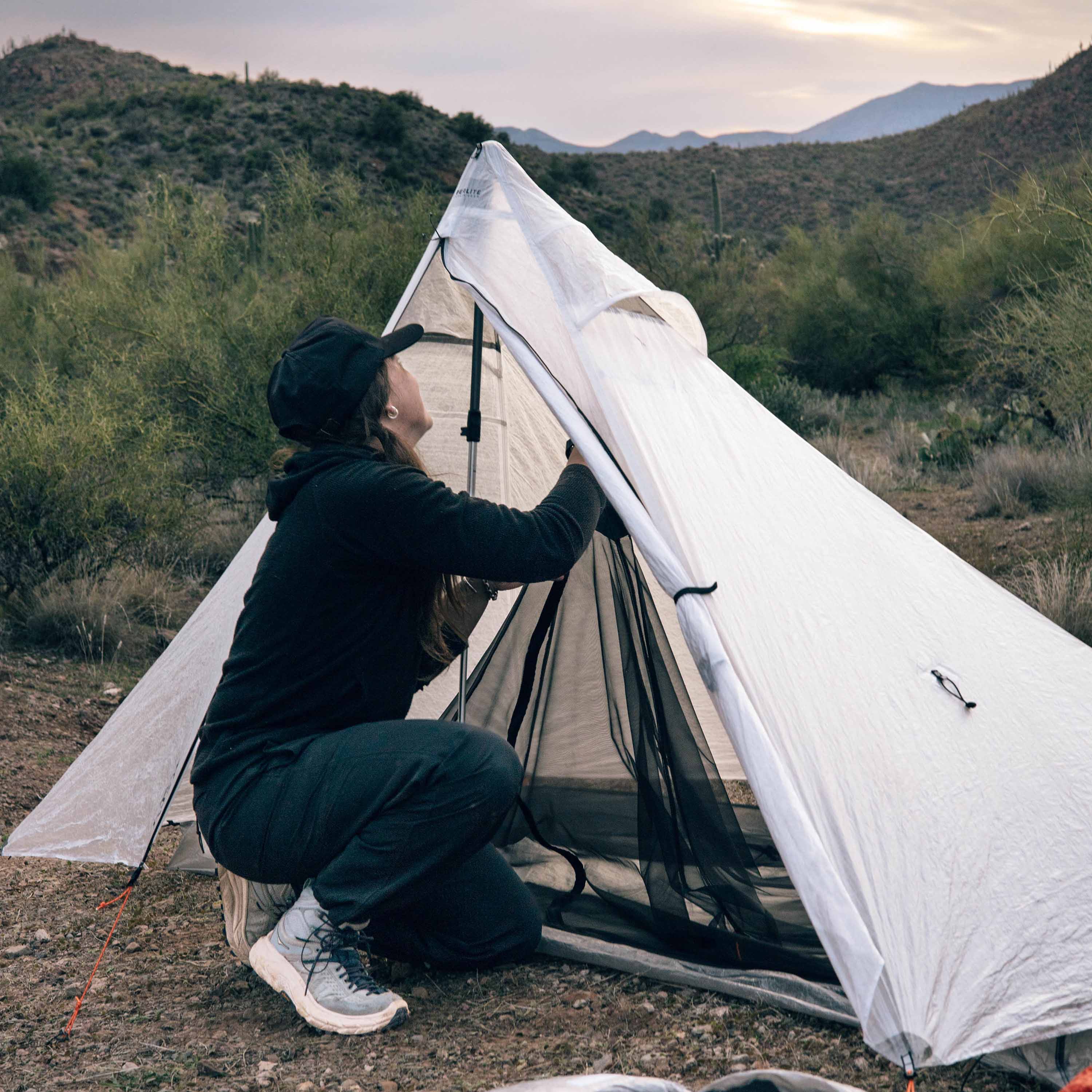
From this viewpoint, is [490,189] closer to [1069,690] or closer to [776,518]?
[776,518]

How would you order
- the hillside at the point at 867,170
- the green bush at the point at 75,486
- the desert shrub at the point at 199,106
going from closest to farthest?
1. the green bush at the point at 75,486
2. the desert shrub at the point at 199,106
3. the hillside at the point at 867,170

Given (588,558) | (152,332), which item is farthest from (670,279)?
(588,558)

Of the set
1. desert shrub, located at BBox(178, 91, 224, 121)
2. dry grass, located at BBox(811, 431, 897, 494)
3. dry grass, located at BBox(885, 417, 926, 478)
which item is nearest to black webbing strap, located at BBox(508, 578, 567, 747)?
dry grass, located at BBox(811, 431, 897, 494)

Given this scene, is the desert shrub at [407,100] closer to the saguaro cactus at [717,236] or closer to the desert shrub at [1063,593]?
the saguaro cactus at [717,236]

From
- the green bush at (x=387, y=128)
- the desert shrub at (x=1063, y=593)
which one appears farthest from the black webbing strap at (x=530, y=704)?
the green bush at (x=387, y=128)

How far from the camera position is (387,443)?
2178 millimetres

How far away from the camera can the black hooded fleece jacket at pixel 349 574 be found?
6.56ft

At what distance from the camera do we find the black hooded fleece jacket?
200cm

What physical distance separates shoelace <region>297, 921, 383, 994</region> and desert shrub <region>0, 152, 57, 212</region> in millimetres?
23423

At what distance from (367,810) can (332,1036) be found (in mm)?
451

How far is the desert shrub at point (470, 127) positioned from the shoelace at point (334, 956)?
29.6m

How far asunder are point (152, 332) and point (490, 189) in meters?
5.45

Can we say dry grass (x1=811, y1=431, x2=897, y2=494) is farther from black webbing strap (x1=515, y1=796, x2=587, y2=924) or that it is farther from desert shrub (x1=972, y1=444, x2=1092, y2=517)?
black webbing strap (x1=515, y1=796, x2=587, y2=924)

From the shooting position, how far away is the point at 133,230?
2050cm
